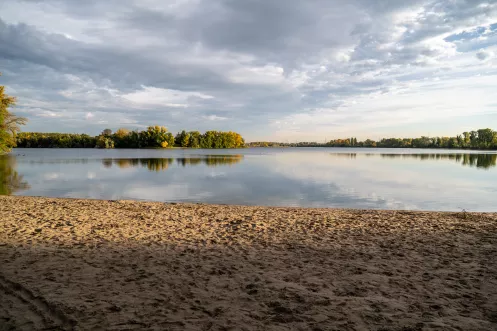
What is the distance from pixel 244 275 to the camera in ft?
19.1

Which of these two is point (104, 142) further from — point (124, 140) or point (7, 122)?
point (7, 122)

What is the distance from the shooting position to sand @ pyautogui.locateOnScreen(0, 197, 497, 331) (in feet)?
13.9

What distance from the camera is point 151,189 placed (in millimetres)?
22219

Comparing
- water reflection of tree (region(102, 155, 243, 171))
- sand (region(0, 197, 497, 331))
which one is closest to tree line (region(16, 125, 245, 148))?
water reflection of tree (region(102, 155, 243, 171))

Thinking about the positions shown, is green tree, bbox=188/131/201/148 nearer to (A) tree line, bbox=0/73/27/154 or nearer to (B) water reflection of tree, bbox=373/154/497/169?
(B) water reflection of tree, bbox=373/154/497/169

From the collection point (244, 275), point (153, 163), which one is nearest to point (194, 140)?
point (153, 163)

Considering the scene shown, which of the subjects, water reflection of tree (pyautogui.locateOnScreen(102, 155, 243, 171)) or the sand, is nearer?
the sand

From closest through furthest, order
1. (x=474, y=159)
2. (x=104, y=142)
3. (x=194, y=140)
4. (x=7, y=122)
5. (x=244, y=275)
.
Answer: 1. (x=244, y=275)
2. (x=7, y=122)
3. (x=474, y=159)
4. (x=104, y=142)
5. (x=194, y=140)

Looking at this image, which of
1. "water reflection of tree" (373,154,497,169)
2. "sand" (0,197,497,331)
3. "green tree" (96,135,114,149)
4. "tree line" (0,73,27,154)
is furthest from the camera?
"green tree" (96,135,114,149)

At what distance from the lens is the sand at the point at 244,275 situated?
166 inches

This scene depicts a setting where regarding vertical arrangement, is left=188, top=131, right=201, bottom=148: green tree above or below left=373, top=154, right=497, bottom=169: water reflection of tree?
above

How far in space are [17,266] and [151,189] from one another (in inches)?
646

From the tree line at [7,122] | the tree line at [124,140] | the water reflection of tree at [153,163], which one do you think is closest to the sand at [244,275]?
the water reflection of tree at [153,163]

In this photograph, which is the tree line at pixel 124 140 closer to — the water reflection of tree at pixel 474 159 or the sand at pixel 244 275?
the water reflection of tree at pixel 474 159
